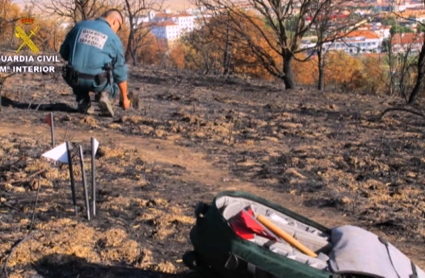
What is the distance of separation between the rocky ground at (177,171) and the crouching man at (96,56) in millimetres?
678

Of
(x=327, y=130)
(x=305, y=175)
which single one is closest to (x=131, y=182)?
(x=305, y=175)

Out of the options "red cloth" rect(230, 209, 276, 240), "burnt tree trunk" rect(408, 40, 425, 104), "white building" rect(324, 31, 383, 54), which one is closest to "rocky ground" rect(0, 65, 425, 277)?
"red cloth" rect(230, 209, 276, 240)

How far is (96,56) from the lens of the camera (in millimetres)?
7531

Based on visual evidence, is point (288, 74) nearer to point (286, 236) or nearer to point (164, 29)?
point (286, 236)

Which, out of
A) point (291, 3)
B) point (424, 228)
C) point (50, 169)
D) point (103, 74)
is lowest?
point (424, 228)

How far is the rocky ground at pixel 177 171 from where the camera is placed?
4.26 meters

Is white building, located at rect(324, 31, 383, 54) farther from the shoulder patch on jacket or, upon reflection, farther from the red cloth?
the red cloth

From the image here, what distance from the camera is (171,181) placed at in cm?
609

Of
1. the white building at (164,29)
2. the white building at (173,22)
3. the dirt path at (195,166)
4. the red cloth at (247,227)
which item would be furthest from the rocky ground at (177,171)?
the white building at (164,29)

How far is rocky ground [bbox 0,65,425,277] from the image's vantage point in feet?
14.0

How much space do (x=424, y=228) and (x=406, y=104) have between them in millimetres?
7545

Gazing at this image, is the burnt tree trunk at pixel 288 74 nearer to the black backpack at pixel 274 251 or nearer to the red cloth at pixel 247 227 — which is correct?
the black backpack at pixel 274 251

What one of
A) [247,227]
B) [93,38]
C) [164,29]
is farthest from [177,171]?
[164,29]

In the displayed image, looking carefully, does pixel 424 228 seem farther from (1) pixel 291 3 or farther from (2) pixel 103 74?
(1) pixel 291 3
